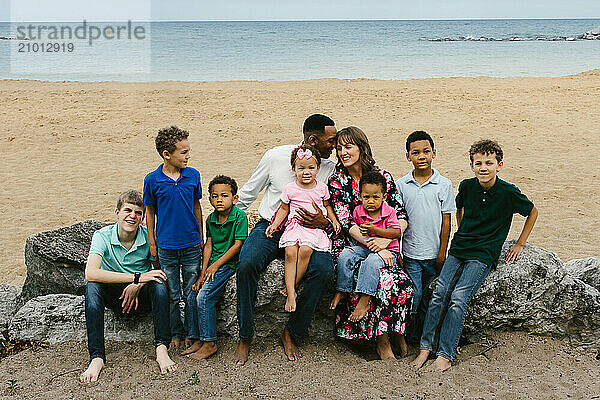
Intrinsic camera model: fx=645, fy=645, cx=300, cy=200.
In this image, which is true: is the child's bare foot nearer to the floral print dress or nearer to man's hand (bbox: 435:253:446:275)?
the floral print dress

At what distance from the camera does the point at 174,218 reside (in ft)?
14.3

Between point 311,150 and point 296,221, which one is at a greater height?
point 311,150

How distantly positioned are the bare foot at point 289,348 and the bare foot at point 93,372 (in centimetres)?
118

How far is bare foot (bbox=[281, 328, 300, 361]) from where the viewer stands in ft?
14.0

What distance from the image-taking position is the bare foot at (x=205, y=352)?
13.9 ft

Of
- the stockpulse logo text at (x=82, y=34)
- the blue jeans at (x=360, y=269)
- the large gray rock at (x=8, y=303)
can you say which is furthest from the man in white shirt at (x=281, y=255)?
the stockpulse logo text at (x=82, y=34)

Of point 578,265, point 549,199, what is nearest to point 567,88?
point 549,199

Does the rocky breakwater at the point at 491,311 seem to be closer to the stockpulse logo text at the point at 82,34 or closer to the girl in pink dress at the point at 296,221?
the girl in pink dress at the point at 296,221

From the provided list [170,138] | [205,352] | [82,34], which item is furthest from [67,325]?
[82,34]

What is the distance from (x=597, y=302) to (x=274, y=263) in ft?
7.38

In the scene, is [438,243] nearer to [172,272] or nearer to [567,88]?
[172,272]

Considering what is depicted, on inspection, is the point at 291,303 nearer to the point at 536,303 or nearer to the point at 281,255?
the point at 281,255

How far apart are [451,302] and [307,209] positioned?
3.73ft

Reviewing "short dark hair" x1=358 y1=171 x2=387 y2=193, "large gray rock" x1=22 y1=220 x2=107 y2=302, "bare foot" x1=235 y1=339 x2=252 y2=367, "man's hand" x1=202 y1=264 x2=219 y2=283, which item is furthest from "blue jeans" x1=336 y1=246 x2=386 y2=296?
"large gray rock" x1=22 y1=220 x2=107 y2=302
